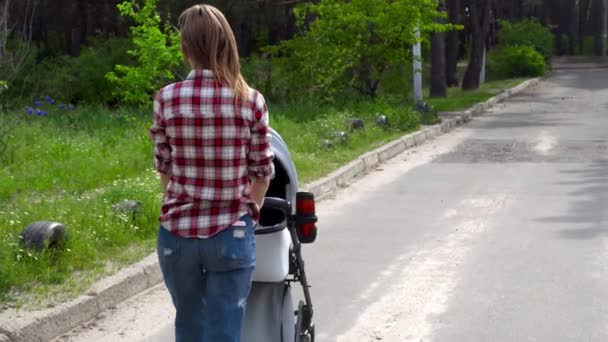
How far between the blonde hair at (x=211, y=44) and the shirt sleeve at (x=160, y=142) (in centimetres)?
23

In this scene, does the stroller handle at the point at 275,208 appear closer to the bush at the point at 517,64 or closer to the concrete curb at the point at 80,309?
the concrete curb at the point at 80,309

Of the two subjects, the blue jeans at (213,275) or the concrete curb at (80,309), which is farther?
the concrete curb at (80,309)

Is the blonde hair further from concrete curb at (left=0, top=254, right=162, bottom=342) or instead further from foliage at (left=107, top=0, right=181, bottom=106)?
foliage at (left=107, top=0, right=181, bottom=106)

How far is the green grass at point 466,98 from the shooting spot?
25156 millimetres

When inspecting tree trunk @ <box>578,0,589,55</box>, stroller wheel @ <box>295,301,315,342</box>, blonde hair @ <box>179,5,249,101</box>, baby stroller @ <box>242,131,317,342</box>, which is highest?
blonde hair @ <box>179,5,249,101</box>

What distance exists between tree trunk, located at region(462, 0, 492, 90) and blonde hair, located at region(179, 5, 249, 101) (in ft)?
99.2

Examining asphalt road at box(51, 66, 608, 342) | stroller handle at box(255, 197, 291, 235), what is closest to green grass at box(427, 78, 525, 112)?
asphalt road at box(51, 66, 608, 342)

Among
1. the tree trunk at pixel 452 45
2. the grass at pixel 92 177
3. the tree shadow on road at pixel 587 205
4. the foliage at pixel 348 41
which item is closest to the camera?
the grass at pixel 92 177

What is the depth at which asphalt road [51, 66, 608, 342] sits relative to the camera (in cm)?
635

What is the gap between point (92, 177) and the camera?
36.7 ft

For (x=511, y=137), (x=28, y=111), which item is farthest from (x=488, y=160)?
(x=28, y=111)

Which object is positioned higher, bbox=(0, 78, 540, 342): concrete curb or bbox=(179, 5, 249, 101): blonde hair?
bbox=(179, 5, 249, 101): blonde hair

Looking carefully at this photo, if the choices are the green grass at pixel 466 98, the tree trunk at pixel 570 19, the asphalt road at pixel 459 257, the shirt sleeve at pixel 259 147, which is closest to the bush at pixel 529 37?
the green grass at pixel 466 98

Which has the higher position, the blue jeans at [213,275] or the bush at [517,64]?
the blue jeans at [213,275]
